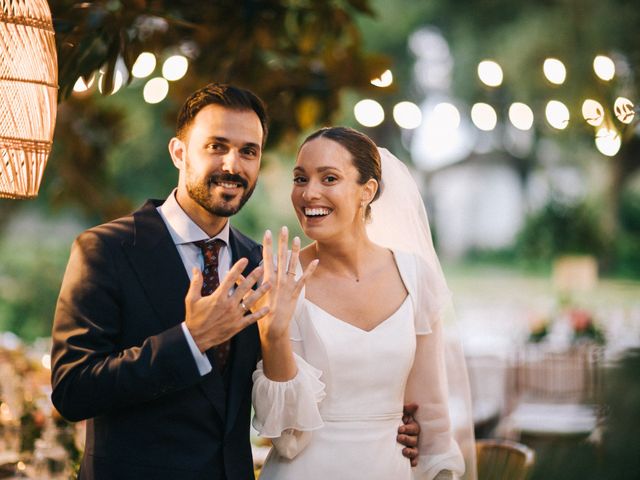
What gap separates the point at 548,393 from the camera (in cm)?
792

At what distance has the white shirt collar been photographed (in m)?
2.56

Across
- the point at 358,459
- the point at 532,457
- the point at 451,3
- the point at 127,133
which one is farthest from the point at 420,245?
the point at 451,3

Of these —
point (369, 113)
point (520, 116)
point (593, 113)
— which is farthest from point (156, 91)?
point (593, 113)

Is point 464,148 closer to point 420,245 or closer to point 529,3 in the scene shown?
point 529,3

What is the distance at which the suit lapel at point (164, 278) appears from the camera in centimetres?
244

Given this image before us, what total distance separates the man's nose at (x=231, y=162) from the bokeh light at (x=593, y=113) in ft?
5.61

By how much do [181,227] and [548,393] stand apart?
5980mm

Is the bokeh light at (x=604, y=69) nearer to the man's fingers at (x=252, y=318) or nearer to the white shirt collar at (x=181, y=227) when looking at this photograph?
the white shirt collar at (x=181, y=227)

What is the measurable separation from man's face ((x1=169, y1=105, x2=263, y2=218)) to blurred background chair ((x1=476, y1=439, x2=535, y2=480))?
1.82 metres

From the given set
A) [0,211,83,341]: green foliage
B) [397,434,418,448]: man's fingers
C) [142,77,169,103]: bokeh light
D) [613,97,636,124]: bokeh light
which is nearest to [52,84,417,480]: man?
[397,434,418,448]: man's fingers

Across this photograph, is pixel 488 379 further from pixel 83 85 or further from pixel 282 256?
pixel 282 256

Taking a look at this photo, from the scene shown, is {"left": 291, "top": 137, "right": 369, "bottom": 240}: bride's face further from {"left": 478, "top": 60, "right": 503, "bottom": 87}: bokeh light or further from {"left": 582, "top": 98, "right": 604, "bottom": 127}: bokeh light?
{"left": 478, "top": 60, "right": 503, "bottom": 87}: bokeh light

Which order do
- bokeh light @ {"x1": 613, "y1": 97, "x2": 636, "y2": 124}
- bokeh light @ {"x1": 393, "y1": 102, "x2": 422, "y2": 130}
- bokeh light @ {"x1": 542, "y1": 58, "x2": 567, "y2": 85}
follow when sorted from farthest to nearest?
bokeh light @ {"x1": 393, "y1": 102, "x2": 422, "y2": 130}
bokeh light @ {"x1": 542, "y1": 58, "x2": 567, "y2": 85}
bokeh light @ {"x1": 613, "y1": 97, "x2": 636, "y2": 124}

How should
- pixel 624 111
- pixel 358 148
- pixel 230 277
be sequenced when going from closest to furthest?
pixel 230 277, pixel 358 148, pixel 624 111
